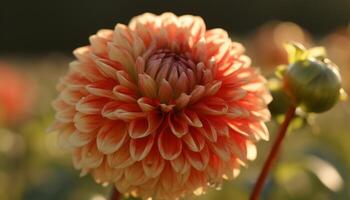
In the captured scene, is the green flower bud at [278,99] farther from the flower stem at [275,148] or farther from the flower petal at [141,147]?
the flower petal at [141,147]

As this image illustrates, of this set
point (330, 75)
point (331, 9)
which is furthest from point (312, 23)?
point (330, 75)

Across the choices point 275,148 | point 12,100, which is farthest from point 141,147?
point 12,100

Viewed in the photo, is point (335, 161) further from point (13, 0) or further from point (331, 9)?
point (13, 0)

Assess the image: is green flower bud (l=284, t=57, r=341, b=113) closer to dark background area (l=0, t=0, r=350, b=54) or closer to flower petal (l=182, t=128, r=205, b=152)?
flower petal (l=182, t=128, r=205, b=152)

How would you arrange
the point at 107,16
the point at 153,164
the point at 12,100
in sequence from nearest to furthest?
1. the point at 153,164
2. the point at 12,100
3. the point at 107,16

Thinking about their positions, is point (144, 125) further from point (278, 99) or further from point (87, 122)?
point (278, 99)

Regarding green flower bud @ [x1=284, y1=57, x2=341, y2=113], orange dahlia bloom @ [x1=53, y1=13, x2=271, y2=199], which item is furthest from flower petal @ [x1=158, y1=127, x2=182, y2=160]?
green flower bud @ [x1=284, y1=57, x2=341, y2=113]
